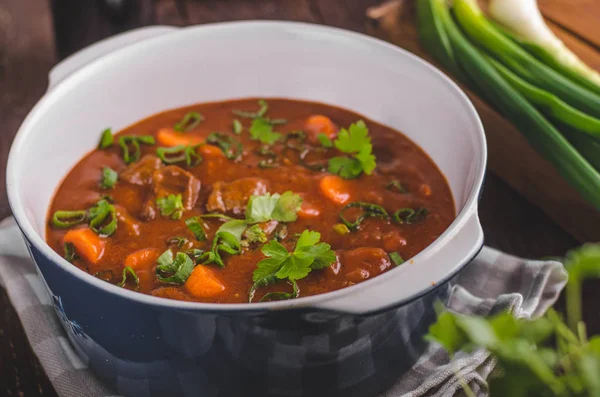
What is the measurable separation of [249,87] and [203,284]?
3.83 ft

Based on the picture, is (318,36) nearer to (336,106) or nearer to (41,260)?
(336,106)

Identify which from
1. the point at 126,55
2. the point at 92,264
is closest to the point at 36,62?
the point at 126,55

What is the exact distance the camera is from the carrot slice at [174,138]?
9.02ft

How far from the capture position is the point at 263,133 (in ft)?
9.01

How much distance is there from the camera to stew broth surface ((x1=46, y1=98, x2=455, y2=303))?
2.12m

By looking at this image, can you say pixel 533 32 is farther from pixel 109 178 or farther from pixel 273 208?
pixel 109 178

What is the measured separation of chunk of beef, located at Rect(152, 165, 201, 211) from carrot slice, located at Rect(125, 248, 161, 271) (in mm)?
259

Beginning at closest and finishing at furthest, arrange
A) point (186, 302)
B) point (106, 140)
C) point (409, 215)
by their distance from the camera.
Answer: point (186, 302) < point (409, 215) < point (106, 140)

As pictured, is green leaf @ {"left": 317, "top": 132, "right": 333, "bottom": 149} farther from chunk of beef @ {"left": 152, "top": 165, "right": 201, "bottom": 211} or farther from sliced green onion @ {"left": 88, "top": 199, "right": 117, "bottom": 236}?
sliced green onion @ {"left": 88, "top": 199, "right": 117, "bottom": 236}

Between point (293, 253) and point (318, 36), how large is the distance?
1.15 meters

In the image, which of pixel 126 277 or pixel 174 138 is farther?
pixel 174 138

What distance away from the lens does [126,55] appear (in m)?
2.75

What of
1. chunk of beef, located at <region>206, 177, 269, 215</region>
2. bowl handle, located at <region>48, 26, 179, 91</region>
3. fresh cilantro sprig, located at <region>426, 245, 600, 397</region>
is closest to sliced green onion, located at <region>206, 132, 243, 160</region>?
chunk of beef, located at <region>206, 177, 269, 215</region>

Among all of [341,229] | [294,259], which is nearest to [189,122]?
[341,229]
